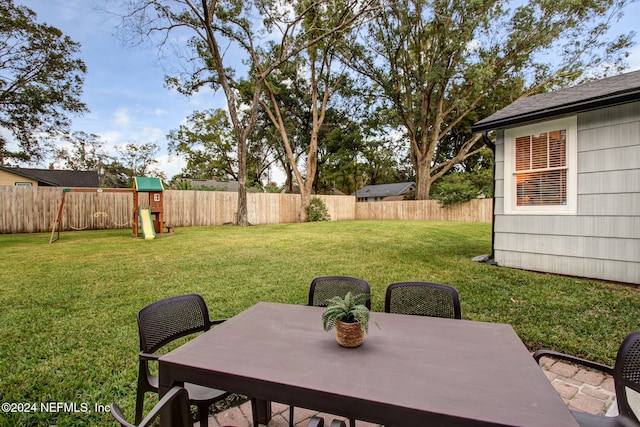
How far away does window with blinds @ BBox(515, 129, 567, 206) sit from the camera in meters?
4.64

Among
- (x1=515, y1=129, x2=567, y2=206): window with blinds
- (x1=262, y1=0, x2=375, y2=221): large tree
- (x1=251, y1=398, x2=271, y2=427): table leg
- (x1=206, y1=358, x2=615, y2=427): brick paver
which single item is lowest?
(x1=206, y1=358, x2=615, y2=427): brick paver

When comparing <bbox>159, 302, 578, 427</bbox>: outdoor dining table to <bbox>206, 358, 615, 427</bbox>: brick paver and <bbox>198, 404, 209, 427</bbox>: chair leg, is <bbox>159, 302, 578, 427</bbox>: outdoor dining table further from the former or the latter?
<bbox>206, 358, 615, 427</bbox>: brick paver

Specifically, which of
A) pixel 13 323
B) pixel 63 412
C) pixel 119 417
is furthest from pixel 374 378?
pixel 13 323

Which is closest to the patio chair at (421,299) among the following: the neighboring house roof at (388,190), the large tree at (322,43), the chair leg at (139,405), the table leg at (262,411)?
the table leg at (262,411)

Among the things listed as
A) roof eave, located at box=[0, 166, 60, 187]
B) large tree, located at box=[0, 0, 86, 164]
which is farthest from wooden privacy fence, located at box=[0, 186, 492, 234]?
roof eave, located at box=[0, 166, 60, 187]

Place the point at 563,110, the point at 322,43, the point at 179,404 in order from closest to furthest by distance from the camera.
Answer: the point at 179,404, the point at 563,110, the point at 322,43

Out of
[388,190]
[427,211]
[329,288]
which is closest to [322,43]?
[427,211]

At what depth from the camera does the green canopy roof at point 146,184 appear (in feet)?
31.5

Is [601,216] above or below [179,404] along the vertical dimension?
above

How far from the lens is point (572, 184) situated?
4.52 metres

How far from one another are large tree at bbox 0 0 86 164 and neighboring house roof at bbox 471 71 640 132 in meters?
16.9

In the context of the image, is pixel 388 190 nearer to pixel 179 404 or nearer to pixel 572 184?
pixel 572 184

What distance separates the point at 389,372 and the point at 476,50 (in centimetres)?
1905

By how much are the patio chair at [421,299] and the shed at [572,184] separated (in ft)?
13.3
